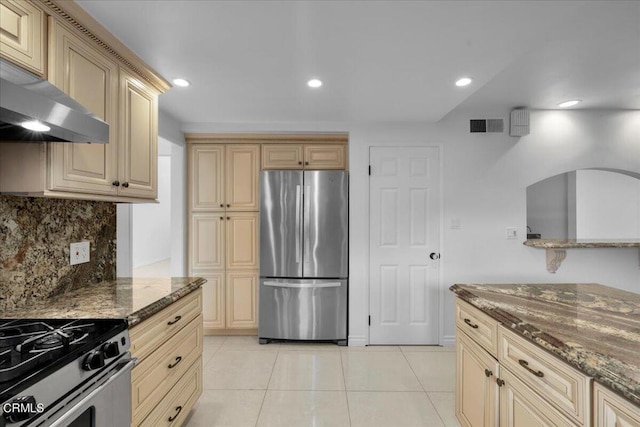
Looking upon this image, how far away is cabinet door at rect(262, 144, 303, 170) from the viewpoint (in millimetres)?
3623

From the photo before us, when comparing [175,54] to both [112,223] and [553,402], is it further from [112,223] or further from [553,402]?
[553,402]

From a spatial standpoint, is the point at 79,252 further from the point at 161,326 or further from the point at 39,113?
the point at 39,113

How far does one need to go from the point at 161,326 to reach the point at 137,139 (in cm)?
109

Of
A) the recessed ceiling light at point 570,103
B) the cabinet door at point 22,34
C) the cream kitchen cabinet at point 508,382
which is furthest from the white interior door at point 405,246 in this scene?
the cabinet door at point 22,34

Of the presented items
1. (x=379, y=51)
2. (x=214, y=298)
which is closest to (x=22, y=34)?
(x=379, y=51)

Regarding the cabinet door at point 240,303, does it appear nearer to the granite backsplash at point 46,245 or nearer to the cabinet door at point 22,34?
the granite backsplash at point 46,245

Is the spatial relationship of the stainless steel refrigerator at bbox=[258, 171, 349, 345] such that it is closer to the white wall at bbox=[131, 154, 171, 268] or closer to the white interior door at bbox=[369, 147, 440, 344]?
the white interior door at bbox=[369, 147, 440, 344]

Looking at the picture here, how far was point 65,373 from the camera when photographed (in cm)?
100

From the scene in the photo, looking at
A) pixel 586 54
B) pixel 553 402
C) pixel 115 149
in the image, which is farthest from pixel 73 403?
pixel 586 54

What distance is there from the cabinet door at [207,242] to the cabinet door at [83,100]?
1.89m

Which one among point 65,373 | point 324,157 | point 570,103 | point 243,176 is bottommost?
point 65,373

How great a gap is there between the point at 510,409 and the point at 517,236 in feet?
8.12

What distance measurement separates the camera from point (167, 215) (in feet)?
21.4

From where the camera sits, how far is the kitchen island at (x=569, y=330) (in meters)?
0.95
